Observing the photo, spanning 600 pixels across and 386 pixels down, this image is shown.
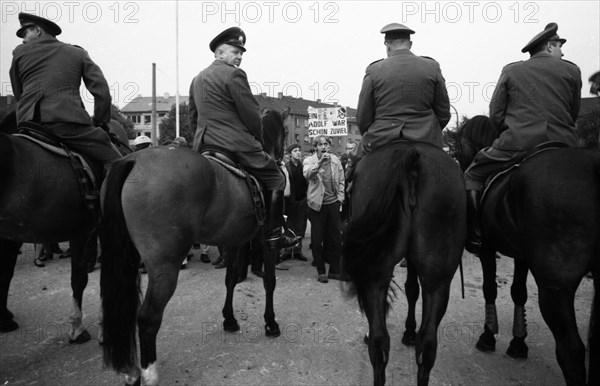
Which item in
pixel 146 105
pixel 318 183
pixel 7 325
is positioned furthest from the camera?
pixel 146 105

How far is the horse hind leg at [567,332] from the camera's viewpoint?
257cm

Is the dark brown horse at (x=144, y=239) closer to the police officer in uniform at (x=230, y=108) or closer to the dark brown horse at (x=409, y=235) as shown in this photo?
the police officer in uniform at (x=230, y=108)

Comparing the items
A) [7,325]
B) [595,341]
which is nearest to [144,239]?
[7,325]

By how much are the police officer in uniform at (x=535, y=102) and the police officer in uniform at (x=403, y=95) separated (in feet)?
1.95

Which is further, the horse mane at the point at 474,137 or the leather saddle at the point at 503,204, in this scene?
the horse mane at the point at 474,137

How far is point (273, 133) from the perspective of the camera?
5023 millimetres

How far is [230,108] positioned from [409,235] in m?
2.38

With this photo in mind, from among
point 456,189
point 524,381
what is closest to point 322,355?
point 524,381

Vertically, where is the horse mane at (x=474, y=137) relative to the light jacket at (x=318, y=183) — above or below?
above

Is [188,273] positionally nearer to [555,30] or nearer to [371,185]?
[371,185]

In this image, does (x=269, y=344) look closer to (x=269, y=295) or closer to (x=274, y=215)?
(x=269, y=295)

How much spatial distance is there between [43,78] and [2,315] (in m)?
2.89

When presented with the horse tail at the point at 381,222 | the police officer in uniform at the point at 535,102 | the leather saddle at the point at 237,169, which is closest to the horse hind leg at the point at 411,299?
the police officer in uniform at the point at 535,102

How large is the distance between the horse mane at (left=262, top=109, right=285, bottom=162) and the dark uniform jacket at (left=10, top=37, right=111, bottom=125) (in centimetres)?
210
